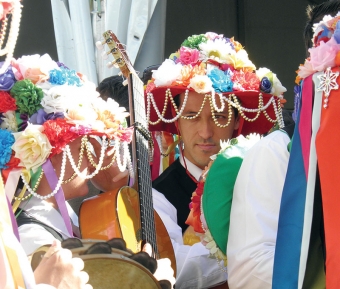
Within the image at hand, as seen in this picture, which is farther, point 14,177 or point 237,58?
point 237,58

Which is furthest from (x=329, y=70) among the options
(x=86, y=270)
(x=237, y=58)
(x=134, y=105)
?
→ (x=237, y=58)

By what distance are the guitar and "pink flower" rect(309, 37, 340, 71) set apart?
92 centimetres

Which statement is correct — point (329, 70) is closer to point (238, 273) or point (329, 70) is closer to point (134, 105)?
point (238, 273)

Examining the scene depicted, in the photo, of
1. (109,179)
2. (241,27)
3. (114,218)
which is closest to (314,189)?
(114,218)

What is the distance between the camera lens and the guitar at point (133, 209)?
2277 mm

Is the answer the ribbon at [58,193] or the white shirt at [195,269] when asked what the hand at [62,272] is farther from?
the white shirt at [195,269]

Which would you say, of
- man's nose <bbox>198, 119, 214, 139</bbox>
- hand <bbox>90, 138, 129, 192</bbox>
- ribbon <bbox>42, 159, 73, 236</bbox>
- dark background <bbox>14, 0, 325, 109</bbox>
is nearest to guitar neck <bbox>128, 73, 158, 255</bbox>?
hand <bbox>90, 138, 129, 192</bbox>

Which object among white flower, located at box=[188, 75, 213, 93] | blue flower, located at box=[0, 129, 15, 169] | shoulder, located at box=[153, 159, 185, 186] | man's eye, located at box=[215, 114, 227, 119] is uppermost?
white flower, located at box=[188, 75, 213, 93]

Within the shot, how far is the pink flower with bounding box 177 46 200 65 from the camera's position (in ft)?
10.3

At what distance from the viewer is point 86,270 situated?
142 centimetres

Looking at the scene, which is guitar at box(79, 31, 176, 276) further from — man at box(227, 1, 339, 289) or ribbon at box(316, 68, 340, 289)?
ribbon at box(316, 68, 340, 289)

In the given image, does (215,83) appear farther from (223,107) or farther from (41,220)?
(41,220)

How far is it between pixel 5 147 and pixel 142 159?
2.08 feet

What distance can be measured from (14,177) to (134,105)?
673mm
